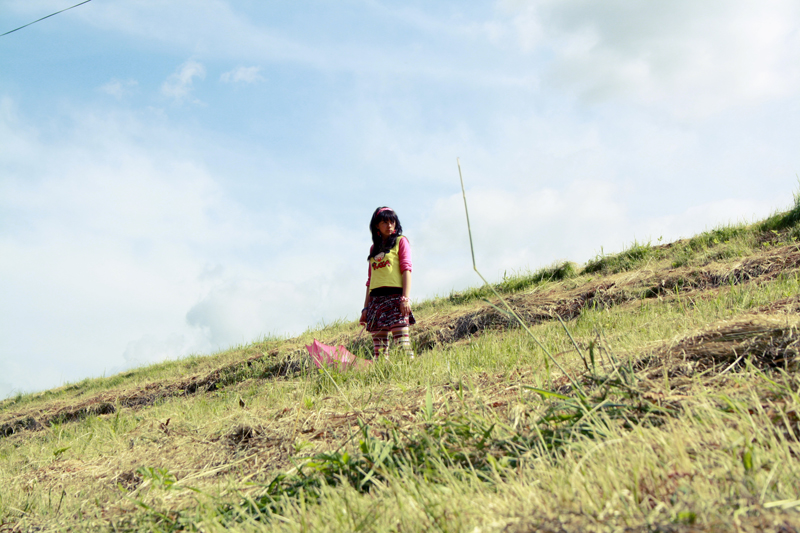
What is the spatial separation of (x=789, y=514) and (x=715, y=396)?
65 cm

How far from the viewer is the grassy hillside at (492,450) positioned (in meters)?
1.16

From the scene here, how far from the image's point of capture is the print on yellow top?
223 inches

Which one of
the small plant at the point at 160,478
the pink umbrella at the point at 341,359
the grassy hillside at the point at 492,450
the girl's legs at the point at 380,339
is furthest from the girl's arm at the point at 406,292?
the small plant at the point at 160,478

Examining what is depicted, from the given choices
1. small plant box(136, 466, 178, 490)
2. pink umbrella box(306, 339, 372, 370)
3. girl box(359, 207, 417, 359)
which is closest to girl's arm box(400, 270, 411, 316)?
girl box(359, 207, 417, 359)

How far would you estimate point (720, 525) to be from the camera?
966 mm

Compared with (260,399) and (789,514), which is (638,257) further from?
(789,514)

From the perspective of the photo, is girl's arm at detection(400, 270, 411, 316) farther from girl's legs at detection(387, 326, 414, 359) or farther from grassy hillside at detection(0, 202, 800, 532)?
grassy hillside at detection(0, 202, 800, 532)

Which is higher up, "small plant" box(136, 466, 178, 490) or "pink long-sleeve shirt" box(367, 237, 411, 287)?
"pink long-sleeve shirt" box(367, 237, 411, 287)

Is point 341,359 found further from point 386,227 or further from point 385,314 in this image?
point 386,227

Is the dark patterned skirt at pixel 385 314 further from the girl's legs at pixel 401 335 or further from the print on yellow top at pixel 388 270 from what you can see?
the print on yellow top at pixel 388 270

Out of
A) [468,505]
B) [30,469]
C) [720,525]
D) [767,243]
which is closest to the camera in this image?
[720,525]

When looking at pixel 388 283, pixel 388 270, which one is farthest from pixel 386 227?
pixel 388 283

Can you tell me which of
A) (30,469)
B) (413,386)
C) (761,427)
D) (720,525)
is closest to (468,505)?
(720,525)

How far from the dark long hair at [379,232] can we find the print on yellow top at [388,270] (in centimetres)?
8
